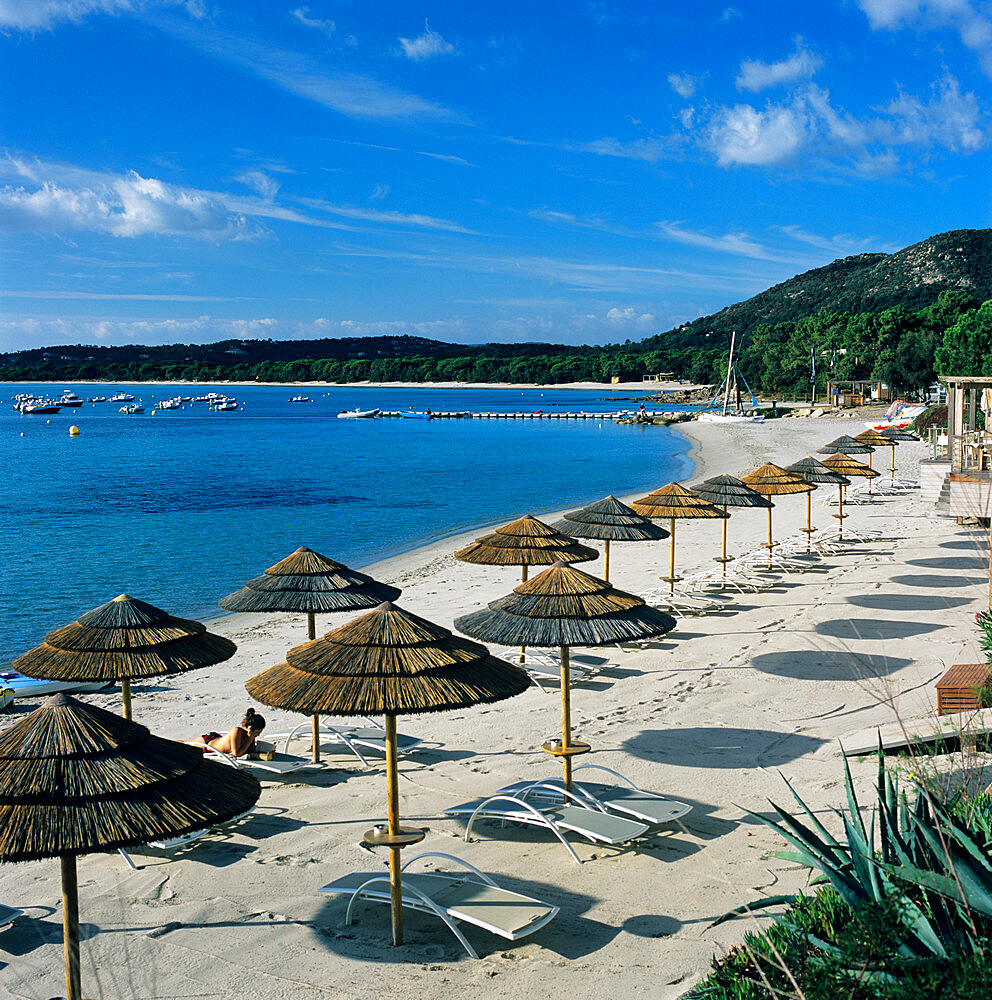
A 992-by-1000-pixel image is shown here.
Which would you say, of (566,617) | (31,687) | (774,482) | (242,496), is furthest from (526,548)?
(242,496)

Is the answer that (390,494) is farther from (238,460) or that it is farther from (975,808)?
(975,808)

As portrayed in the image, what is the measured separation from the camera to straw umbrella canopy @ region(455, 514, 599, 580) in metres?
12.6

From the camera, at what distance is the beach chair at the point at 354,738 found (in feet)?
33.5

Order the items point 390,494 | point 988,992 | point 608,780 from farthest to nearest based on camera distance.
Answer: point 390,494
point 608,780
point 988,992

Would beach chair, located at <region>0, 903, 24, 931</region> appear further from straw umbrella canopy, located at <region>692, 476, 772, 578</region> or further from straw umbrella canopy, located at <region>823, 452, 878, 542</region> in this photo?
straw umbrella canopy, located at <region>823, 452, 878, 542</region>

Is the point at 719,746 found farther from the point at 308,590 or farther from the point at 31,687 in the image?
the point at 31,687

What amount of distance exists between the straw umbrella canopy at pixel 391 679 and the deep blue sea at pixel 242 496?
13697 millimetres

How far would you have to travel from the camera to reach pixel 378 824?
8234mm

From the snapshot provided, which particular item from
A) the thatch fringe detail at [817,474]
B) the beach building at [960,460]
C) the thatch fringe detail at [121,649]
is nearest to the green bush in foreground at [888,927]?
the thatch fringe detail at [121,649]

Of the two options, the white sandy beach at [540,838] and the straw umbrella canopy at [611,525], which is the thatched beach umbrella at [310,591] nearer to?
the white sandy beach at [540,838]

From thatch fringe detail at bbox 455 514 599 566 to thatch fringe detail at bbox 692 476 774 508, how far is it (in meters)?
4.31

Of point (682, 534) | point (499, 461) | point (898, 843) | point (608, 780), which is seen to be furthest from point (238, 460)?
point (898, 843)

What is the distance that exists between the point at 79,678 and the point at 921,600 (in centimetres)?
1337

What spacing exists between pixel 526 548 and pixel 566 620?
419 cm
